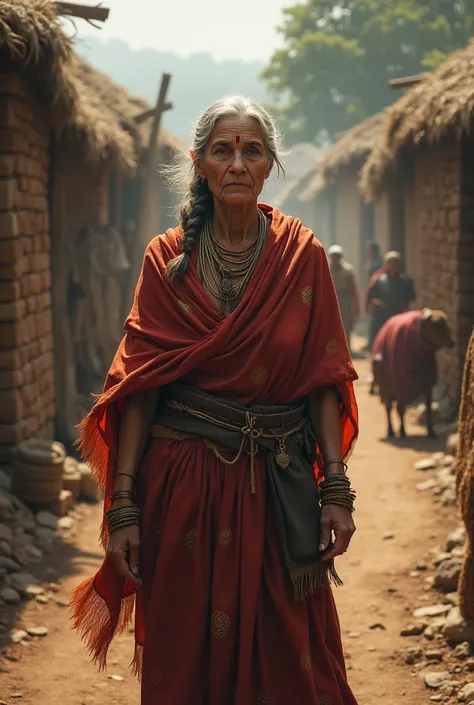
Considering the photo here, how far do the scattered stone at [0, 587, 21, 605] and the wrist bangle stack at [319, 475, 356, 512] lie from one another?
2638mm

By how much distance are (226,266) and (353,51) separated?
34.1 m

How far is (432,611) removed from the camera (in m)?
4.93

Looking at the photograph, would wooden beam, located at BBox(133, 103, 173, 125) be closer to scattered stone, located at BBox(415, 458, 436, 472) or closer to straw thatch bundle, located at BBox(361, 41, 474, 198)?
straw thatch bundle, located at BBox(361, 41, 474, 198)

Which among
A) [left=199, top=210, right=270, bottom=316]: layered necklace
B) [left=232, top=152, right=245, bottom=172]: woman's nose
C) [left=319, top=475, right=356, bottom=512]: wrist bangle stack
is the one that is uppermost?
[left=232, top=152, right=245, bottom=172]: woman's nose

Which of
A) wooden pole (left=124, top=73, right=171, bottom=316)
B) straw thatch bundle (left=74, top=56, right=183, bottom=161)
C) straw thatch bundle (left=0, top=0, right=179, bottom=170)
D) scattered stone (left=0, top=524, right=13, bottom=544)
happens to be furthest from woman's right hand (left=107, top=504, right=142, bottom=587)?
wooden pole (left=124, top=73, right=171, bottom=316)

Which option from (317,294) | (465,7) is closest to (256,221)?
(317,294)

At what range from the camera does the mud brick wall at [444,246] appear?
364 inches

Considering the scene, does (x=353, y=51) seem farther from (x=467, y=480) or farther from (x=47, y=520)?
(x=467, y=480)

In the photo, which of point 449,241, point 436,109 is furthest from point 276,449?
point 449,241

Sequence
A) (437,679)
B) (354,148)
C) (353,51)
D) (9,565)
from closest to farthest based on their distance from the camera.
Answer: (437,679), (9,565), (354,148), (353,51)

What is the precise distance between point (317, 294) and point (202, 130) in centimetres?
58

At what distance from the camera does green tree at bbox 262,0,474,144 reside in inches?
1335

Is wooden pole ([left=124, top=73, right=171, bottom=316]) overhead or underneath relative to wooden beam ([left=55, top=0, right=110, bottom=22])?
underneath

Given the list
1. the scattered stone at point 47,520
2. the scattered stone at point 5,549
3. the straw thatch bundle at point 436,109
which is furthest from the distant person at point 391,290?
the scattered stone at point 5,549
